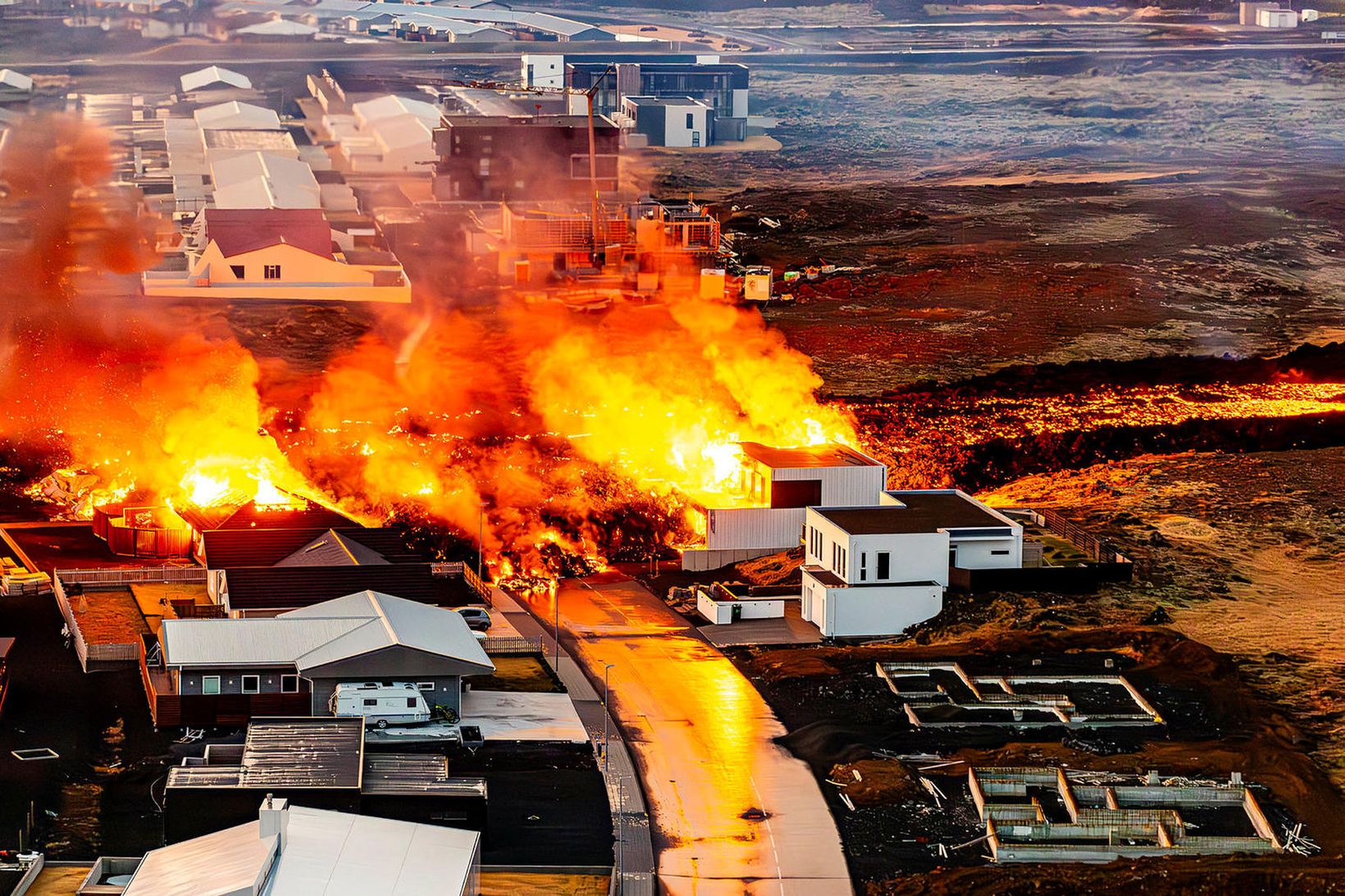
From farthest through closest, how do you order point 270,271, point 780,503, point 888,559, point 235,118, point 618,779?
point 235,118 < point 270,271 < point 780,503 < point 888,559 < point 618,779

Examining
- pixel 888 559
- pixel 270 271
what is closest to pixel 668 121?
pixel 270 271

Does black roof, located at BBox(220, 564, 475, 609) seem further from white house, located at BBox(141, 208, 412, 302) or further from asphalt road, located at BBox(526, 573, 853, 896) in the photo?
white house, located at BBox(141, 208, 412, 302)

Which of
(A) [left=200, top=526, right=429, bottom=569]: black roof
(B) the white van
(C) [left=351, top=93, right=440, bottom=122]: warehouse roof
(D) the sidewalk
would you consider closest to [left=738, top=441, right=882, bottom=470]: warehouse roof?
(D) the sidewalk

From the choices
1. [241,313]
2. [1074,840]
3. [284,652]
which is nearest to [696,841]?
[1074,840]

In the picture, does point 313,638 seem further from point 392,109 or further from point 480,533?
point 392,109

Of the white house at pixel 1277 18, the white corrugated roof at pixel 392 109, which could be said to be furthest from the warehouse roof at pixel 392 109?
the white house at pixel 1277 18

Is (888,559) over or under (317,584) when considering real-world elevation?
under
